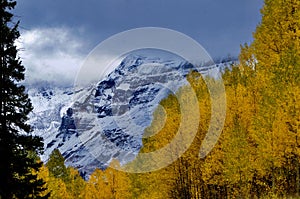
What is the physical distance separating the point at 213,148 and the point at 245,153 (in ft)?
17.0

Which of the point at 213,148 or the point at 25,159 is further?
the point at 213,148

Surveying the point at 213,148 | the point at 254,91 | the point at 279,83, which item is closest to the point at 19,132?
the point at 279,83

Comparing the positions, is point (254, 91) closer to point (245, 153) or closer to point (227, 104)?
point (227, 104)

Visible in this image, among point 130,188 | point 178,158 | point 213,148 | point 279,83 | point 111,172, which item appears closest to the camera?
point 279,83

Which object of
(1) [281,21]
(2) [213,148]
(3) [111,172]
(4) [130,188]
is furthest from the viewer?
(3) [111,172]

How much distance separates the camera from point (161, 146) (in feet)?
123

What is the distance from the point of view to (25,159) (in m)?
19.8

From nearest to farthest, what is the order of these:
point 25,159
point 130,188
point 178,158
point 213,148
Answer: point 25,159
point 213,148
point 178,158
point 130,188

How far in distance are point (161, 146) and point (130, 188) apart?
431 inches

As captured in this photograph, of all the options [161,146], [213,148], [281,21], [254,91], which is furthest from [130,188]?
[281,21]

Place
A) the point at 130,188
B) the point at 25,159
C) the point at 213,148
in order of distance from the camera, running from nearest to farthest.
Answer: the point at 25,159, the point at 213,148, the point at 130,188

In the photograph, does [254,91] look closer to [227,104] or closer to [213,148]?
[227,104]

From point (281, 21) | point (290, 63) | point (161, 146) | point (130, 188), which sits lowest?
point (130, 188)

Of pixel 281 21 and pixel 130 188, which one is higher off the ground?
pixel 281 21
